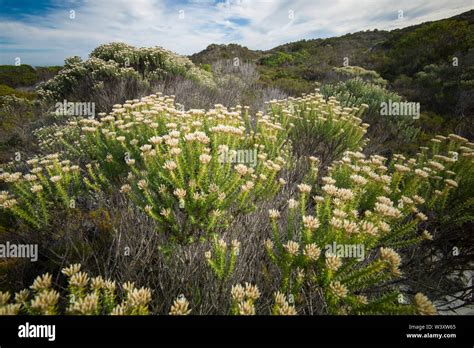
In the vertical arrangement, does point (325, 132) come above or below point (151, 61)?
below

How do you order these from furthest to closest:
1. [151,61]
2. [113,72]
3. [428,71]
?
[428,71] < [151,61] < [113,72]

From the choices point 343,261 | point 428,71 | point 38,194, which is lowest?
point 343,261

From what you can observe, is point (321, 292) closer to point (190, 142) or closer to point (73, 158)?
point (190, 142)

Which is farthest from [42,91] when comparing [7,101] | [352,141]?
[352,141]

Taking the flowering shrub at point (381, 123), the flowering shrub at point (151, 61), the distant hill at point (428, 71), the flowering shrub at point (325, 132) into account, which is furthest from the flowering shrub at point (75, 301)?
the distant hill at point (428, 71)

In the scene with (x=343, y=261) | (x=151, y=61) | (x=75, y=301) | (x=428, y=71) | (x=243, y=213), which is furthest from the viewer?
(x=428, y=71)

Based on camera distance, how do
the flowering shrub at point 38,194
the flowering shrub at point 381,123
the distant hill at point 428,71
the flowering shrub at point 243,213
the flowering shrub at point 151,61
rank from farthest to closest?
the distant hill at point 428,71, the flowering shrub at point 151,61, the flowering shrub at point 381,123, the flowering shrub at point 38,194, the flowering shrub at point 243,213

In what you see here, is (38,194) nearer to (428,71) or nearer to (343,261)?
(343,261)

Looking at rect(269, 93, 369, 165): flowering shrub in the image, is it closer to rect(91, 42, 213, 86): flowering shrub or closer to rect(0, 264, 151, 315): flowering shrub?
rect(0, 264, 151, 315): flowering shrub

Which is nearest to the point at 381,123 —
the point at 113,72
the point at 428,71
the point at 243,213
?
the point at 243,213

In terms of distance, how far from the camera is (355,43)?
25.0m

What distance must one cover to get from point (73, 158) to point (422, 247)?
4.72 metres

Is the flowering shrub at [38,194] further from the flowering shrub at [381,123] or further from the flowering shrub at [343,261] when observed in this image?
the flowering shrub at [381,123]

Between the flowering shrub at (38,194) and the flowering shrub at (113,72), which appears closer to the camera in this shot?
the flowering shrub at (38,194)
